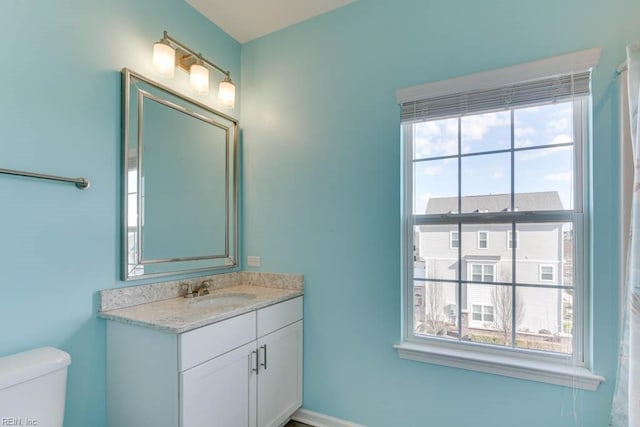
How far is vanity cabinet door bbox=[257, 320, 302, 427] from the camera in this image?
5.58 feet

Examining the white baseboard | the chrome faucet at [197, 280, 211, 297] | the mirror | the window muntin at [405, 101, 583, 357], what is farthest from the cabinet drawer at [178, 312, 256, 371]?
the window muntin at [405, 101, 583, 357]

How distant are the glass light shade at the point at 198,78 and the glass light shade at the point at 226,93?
0.17 metres

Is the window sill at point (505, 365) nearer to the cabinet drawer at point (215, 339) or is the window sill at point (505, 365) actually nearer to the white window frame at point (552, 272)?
the white window frame at point (552, 272)

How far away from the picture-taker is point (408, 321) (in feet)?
5.97

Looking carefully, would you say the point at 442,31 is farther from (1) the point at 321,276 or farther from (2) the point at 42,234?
(2) the point at 42,234

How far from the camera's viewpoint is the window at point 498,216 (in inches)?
59.2

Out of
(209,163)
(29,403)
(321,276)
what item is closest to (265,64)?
(209,163)

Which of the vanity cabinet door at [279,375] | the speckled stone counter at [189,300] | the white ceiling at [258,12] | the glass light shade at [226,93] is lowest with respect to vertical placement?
the vanity cabinet door at [279,375]

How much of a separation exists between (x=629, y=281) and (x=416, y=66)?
4.58ft

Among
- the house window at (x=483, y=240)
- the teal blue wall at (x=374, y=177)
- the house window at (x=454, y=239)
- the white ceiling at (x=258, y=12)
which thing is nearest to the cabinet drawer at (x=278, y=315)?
the teal blue wall at (x=374, y=177)

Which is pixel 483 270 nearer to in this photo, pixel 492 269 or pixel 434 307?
pixel 492 269

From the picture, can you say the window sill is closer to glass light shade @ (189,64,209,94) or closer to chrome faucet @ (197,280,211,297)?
chrome faucet @ (197,280,211,297)

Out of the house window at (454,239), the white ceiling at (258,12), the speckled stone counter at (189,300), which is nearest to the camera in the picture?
the speckled stone counter at (189,300)

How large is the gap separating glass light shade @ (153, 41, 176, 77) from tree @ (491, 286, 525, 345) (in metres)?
2.05
